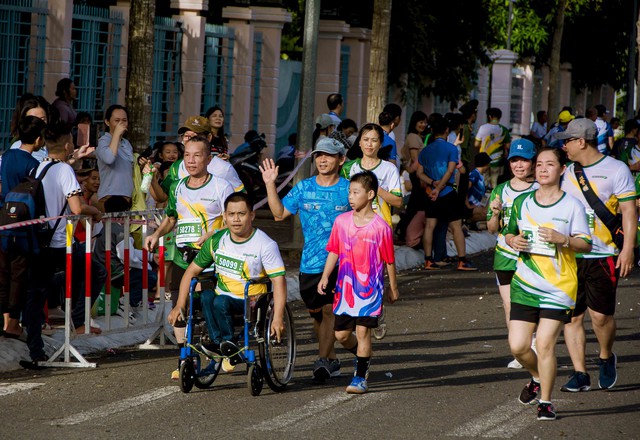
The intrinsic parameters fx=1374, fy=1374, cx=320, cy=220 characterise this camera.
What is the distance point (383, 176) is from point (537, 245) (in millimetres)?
3212

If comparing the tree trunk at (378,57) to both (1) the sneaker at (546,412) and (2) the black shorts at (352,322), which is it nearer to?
(2) the black shorts at (352,322)

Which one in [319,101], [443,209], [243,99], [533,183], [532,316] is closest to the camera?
[532,316]

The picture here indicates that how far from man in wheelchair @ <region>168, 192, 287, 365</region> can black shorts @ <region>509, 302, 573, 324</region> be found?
158 centimetres

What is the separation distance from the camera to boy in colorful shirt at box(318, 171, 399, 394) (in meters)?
9.28

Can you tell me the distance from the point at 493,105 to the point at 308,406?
34442 mm

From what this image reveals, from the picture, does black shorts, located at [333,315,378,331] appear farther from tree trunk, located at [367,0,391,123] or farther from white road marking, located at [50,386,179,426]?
tree trunk, located at [367,0,391,123]

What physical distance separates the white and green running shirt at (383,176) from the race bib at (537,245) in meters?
2.90

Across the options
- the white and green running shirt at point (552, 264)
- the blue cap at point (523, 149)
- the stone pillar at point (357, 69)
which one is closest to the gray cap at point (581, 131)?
the blue cap at point (523, 149)

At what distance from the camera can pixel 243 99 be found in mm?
25391

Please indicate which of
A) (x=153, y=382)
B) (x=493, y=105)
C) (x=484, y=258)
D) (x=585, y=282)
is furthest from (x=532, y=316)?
(x=493, y=105)

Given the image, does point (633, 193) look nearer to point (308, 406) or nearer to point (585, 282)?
point (585, 282)

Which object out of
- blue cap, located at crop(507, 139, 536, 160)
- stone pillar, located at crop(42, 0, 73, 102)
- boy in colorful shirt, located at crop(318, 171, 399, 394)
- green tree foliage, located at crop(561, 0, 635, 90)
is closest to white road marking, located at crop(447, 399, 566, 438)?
boy in colorful shirt, located at crop(318, 171, 399, 394)

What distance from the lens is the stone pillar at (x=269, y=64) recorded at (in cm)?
2583

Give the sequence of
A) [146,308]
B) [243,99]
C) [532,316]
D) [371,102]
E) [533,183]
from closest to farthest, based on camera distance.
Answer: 1. [532,316]
2. [533,183]
3. [146,308]
4. [371,102]
5. [243,99]
